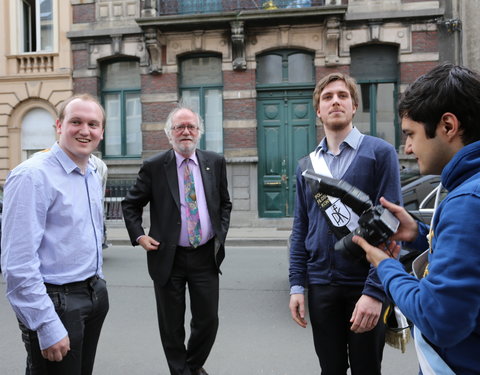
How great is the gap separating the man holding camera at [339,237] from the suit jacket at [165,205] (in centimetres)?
112

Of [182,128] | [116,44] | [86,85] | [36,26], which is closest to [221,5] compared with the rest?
[116,44]

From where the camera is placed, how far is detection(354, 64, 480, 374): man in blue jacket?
3.95ft

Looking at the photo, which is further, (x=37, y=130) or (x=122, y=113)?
(x=37, y=130)

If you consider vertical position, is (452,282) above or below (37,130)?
below

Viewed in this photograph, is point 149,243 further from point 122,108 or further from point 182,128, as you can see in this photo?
point 122,108

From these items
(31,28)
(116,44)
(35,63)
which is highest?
(31,28)

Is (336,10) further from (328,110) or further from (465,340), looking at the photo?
(465,340)

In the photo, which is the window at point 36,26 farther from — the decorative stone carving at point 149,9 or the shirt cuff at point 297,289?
the shirt cuff at point 297,289

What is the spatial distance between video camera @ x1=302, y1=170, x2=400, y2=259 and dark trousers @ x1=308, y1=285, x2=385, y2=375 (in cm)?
84

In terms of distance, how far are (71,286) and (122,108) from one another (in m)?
12.9

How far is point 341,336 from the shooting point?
7.99 feet

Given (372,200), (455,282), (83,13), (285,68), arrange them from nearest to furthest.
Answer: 1. (455,282)
2. (372,200)
3. (285,68)
4. (83,13)

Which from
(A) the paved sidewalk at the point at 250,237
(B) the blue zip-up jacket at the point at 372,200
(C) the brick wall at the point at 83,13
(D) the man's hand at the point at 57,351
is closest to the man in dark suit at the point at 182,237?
(B) the blue zip-up jacket at the point at 372,200

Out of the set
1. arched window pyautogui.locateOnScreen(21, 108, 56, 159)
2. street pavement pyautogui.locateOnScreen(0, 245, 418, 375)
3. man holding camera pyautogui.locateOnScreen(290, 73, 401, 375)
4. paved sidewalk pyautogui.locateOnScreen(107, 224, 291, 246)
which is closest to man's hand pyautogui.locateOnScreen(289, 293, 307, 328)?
man holding camera pyautogui.locateOnScreen(290, 73, 401, 375)
